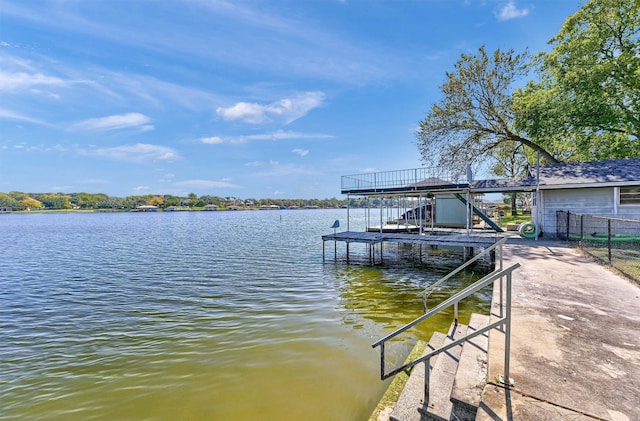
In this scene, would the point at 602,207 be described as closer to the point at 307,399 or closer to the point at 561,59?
the point at 561,59

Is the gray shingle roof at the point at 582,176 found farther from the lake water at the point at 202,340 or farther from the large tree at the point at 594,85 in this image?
the lake water at the point at 202,340

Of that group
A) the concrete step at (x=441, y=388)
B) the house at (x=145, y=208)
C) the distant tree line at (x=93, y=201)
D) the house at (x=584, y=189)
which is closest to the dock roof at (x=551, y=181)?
the house at (x=584, y=189)

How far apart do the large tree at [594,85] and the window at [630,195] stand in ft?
26.0

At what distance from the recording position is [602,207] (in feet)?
45.4

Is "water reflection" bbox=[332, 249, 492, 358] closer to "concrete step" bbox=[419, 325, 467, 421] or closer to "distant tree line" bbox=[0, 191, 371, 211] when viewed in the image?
"concrete step" bbox=[419, 325, 467, 421]

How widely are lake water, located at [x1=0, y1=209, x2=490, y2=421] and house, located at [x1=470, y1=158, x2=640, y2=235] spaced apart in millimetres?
5846

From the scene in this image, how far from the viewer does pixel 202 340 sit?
23.4 feet

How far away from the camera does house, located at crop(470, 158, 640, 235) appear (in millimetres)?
13273

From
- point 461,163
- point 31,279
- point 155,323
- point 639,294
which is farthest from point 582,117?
point 31,279

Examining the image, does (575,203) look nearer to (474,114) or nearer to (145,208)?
(474,114)

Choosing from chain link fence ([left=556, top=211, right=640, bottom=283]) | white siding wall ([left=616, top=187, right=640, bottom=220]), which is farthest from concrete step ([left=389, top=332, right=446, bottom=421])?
white siding wall ([left=616, top=187, right=640, bottom=220])

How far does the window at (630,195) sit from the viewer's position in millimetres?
13188

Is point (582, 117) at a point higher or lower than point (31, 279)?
higher

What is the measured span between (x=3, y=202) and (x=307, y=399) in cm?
18703
